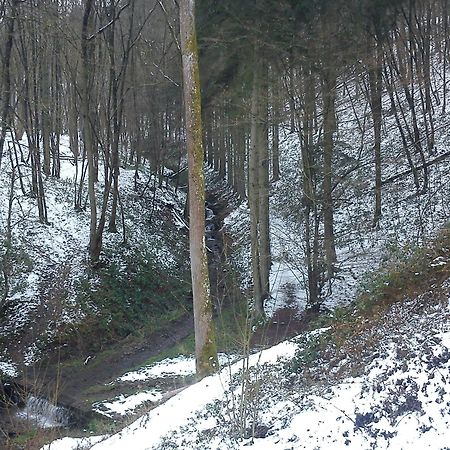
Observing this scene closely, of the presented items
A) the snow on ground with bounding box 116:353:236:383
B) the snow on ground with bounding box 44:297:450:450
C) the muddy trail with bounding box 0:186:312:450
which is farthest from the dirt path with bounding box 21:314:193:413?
the snow on ground with bounding box 44:297:450:450

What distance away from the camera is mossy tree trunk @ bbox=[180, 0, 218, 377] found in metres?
10.1

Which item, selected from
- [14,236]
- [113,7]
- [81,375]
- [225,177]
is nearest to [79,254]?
[14,236]

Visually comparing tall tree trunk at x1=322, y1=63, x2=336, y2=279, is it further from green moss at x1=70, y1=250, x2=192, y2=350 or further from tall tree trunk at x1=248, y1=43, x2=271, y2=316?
green moss at x1=70, y1=250, x2=192, y2=350

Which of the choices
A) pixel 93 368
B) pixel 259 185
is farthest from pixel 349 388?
pixel 259 185

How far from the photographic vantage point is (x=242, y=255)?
74.5 feet

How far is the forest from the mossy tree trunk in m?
0.03

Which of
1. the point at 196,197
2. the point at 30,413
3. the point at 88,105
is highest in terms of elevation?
the point at 88,105

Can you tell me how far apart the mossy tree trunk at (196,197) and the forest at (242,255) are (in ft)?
0.11

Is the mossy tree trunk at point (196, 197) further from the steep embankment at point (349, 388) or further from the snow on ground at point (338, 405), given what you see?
the snow on ground at point (338, 405)

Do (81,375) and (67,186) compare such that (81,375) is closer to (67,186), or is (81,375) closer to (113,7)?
(67,186)

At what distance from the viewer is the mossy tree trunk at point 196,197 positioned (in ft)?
33.2

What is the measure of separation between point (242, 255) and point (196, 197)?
1275cm

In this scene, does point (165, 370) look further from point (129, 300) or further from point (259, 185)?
point (259, 185)

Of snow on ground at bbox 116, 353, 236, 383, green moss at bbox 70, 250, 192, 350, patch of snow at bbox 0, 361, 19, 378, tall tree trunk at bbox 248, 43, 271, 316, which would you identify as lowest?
snow on ground at bbox 116, 353, 236, 383
